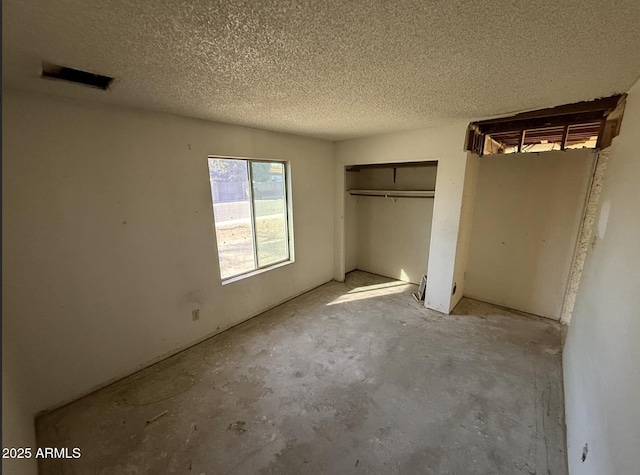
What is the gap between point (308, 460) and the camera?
1574mm

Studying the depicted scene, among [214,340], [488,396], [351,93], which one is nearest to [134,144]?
[351,93]

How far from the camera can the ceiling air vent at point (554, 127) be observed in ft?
6.64

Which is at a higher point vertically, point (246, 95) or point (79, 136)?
point (246, 95)

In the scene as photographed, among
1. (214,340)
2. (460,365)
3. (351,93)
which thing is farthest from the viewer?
(214,340)

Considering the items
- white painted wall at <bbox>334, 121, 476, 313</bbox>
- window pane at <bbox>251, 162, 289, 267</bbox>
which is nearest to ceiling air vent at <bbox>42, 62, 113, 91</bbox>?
window pane at <bbox>251, 162, 289, 267</bbox>

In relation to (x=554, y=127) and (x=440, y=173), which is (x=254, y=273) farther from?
(x=554, y=127)

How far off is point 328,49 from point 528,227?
3.38 m

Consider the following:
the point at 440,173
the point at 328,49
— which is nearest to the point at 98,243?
the point at 328,49

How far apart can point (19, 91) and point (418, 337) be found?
3.84 metres

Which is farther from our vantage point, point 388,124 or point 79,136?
point 388,124

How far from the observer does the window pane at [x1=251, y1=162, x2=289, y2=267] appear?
316cm

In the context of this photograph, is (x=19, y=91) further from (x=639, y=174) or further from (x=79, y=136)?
(x=639, y=174)

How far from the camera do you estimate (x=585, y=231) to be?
284 cm

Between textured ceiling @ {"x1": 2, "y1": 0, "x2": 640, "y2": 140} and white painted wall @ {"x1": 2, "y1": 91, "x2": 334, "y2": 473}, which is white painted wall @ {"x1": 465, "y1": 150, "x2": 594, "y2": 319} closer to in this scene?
textured ceiling @ {"x1": 2, "y1": 0, "x2": 640, "y2": 140}
